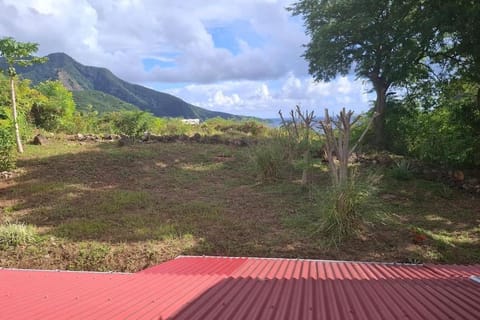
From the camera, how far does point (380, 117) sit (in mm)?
10883

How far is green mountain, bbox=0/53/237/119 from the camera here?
5722cm

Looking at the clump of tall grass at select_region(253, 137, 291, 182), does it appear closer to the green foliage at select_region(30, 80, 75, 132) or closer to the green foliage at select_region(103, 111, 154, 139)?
the green foliage at select_region(103, 111, 154, 139)

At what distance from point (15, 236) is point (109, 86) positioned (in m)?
64.8

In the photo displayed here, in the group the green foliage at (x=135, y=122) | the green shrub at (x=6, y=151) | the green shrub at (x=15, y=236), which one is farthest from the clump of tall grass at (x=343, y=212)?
the green foliage at (x=135, y=122)

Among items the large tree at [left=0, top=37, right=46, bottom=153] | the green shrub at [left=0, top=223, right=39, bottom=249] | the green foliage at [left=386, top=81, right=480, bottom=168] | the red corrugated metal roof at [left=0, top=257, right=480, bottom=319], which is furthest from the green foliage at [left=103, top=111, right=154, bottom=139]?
the red corrugated metal roof at [left=0, top=257, right=480, bottom=319]

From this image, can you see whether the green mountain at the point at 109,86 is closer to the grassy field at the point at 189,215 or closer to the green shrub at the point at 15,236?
the grassy field at the point at 189,215

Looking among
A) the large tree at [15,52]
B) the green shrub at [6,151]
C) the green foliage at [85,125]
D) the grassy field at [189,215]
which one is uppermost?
the large tree at [15,52]

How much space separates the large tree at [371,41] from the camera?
9062 millimetres

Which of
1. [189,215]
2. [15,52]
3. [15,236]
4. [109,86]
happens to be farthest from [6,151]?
[109,86]

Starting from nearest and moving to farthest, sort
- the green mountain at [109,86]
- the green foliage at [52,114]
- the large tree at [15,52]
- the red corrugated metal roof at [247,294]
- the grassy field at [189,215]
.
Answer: the red corrugated metal roof at [247,294], the grassy field at [189,215], the large tree at [15,52], the green foliage at [52,114], the green mountain at [109,86]

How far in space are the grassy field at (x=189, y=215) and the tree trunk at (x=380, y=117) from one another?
2038 mm

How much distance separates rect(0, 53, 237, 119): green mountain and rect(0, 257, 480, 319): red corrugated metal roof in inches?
1989

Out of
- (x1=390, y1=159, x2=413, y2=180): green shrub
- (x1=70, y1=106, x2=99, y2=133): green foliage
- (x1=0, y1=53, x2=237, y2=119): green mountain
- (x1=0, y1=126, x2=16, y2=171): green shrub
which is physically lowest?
(x1=390, y1=159, x2=413, y2=180): green shrub

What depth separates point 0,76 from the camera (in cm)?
1091
